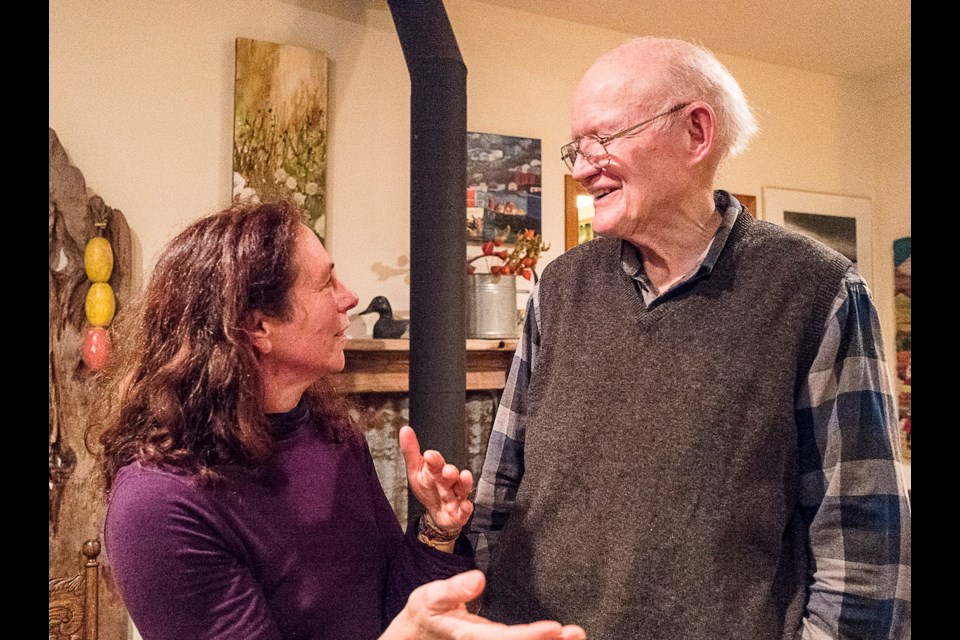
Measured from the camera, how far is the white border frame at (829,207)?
2.93 m

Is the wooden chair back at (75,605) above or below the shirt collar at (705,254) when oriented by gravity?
below

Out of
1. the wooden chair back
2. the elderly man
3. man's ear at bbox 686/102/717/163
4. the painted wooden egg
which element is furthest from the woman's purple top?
the painted wooden egg

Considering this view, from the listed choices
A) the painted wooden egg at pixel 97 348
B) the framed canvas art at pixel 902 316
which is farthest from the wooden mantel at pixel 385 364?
the framed canvas art at pixel 902 316

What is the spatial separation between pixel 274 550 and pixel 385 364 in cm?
129

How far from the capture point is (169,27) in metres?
2.03

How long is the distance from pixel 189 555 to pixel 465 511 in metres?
0.32

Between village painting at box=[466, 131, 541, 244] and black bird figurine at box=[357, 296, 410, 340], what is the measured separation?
43 cm

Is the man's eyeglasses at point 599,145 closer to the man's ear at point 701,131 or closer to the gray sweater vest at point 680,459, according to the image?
the man's ear at point 701,131

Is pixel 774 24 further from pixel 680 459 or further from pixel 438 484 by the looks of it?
pixel 438 484

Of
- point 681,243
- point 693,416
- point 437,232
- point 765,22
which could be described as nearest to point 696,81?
point 681,243

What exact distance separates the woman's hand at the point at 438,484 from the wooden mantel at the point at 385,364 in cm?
115

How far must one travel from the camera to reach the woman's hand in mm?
822
